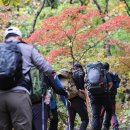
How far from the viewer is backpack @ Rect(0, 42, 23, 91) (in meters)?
3.29

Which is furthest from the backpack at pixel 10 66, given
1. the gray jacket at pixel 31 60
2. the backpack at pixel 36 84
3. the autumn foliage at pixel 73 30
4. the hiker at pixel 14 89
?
the autumn foliage at pixel 73 30

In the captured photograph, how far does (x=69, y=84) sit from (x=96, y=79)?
0.47 meters

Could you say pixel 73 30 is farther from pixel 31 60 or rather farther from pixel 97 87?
pixel 31 60

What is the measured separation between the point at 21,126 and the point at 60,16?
21.7 ft

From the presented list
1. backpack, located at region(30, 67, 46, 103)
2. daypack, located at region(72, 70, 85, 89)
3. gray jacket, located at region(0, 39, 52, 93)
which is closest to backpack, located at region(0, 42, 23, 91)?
gray jacket, located at region(0, 39, 52, 93)

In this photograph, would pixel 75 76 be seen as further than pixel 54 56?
No

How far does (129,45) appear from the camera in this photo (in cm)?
977

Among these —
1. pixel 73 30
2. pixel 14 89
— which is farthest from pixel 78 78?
pixel 73 30

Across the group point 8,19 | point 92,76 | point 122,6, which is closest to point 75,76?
point 92,76

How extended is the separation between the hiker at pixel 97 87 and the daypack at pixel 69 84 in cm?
21

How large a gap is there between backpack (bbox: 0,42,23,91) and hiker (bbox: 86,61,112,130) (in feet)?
8.82

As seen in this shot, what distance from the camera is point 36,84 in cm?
407

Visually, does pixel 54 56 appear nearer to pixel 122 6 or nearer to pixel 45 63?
pixel 122 6

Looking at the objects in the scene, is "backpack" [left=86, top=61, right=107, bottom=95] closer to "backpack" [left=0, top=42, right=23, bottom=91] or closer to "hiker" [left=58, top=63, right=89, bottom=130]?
"hiker" [left=58, top=63, right=89, bottom=130]
